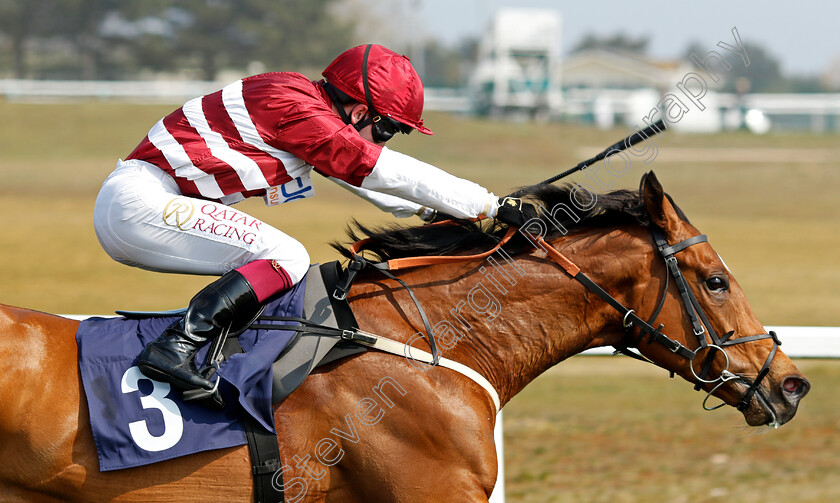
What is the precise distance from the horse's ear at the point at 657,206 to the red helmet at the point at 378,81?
2.56 ft

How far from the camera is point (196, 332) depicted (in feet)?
8.72

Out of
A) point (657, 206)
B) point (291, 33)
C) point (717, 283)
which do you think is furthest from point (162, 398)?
point (291, 33)

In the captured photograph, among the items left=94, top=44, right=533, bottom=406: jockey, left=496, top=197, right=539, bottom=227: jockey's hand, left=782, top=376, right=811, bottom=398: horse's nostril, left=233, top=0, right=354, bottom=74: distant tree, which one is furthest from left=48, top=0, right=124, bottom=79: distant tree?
left=782, top=376, right=811, bottom=398: horse's nostril

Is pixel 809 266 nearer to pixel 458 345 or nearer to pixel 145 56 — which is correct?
pixel 458 345

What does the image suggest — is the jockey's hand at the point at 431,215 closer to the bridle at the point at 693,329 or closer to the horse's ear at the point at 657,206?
the bridle at the point at 693,329

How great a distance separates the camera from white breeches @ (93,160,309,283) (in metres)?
2.83

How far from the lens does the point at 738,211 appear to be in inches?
770

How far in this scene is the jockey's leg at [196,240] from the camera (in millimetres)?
2754

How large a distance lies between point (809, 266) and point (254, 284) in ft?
42.7

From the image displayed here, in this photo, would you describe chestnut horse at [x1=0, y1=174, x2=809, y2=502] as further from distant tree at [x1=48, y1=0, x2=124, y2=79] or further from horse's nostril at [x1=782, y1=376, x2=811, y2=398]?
→ distant tree at [x1=48, y1=0, x2=124, y2=79]

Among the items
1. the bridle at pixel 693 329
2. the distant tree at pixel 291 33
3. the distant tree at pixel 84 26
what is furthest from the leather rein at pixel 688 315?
the distant tree at pixel 291 33

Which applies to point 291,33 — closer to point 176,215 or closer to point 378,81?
point 378,81

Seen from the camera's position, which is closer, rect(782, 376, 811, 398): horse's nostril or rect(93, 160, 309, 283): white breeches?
rect(93, 160, 309, 283): white breeches

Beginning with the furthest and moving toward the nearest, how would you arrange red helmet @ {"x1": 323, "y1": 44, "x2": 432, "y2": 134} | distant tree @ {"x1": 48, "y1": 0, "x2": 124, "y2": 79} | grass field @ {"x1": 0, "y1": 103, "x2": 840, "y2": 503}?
distant tree @ {"x1": 48, "y1": 0, "x2": 124, "y2": 79}, grass field @ {"x1": 0, "y1": 103, "x2": 840, "y2": 503}, red helmet @ {"x1": 323, "y1": 44, "x2": 432, "y2": 134}
